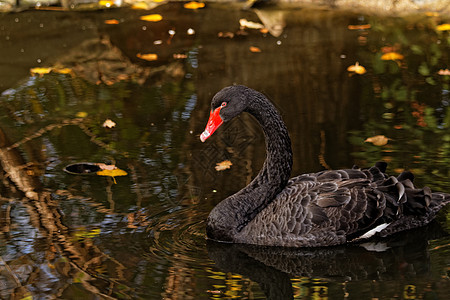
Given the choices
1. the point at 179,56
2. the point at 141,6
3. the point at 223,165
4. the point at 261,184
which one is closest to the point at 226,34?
the point at 179,56

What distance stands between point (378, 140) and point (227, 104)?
208 centimetres

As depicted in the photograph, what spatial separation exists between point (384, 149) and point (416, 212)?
1.40 metres

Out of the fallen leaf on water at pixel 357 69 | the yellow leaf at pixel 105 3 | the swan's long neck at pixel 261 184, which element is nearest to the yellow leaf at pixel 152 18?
the yellow leaf at pixel 105 3

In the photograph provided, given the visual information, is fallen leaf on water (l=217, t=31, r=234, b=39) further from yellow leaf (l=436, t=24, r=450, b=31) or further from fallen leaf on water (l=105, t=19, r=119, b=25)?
yellow leaf (l=436, t=24, r=450, b=31)

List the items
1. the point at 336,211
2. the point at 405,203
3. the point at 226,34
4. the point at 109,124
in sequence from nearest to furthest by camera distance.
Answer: the point at 336,211 < the point at 405,203 < the point at 109,124 < the point at 226,34

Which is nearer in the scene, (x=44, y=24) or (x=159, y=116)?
(x=159, y=116)

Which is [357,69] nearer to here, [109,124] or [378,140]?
[378,140]

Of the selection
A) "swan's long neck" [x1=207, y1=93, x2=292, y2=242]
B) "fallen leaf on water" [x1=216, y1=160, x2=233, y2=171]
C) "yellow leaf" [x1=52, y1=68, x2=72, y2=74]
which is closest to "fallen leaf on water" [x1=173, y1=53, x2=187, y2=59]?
"yellow leaf" [x1=52, y1=68, x2=72, y2=74]

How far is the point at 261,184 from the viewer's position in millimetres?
4988

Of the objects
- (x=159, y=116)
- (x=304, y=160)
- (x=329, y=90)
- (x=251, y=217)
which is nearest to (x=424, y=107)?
(x=329, y=90)

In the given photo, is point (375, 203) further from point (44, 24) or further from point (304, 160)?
point (44, 24)

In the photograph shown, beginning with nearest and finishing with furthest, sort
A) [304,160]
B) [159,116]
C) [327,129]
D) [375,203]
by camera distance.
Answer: [375,203]
[304,160]
[327,129]
[159,116]

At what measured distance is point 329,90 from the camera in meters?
7.88

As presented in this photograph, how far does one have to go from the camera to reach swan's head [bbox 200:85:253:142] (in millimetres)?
4781
